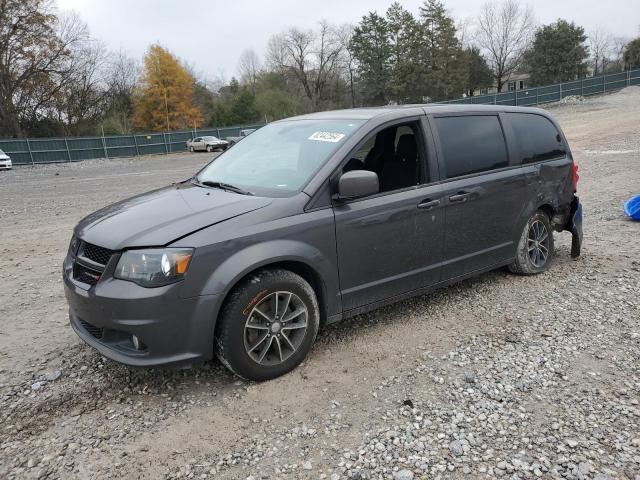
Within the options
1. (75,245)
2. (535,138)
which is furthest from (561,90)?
(75,245)

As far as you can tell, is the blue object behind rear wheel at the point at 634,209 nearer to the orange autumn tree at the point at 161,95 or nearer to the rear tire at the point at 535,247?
the rear tire at the point at 535,247

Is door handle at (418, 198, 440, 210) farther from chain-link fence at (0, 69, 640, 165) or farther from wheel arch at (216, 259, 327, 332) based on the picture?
chain-link fence at (0, 69, 640, 165)

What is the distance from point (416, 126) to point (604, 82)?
44.6m

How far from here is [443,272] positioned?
4.29 metres

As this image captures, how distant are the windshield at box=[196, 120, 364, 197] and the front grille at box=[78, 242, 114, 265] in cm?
111

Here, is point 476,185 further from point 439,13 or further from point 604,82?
point 439,13

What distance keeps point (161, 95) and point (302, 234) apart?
56.0m

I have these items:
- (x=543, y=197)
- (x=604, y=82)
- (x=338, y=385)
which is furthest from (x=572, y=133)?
(x=604, y=82)

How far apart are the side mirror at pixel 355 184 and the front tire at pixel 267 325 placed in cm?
68

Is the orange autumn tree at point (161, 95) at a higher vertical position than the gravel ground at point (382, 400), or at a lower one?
higher

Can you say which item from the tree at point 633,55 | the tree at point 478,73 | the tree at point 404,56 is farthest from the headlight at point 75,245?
the tree at point 633,55

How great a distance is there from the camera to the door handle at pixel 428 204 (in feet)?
13.1

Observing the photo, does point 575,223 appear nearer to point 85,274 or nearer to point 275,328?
point 275,328

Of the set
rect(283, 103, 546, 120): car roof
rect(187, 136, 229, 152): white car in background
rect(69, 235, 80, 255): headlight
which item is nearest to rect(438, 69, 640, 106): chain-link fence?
rect(187, 136, 229, 152): white car in background
